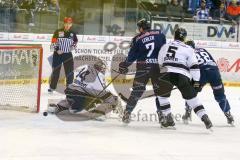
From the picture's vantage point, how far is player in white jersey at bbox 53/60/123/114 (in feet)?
24.7

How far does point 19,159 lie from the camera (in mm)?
5027

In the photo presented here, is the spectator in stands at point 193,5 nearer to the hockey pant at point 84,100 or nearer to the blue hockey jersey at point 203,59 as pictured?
the blue hockey jersey at point 203,59

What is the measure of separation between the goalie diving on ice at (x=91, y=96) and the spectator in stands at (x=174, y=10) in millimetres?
5867

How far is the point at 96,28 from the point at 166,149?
688cm

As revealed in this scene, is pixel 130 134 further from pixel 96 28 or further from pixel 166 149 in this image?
pixel 96 28

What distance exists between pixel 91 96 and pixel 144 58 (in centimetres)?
90

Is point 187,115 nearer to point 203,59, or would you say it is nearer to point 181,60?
point 203,59

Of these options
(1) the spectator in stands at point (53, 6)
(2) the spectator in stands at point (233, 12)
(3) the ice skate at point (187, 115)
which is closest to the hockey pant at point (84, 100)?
(3) the ice skate at point (187, 115)

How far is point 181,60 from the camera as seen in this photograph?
22.5ft

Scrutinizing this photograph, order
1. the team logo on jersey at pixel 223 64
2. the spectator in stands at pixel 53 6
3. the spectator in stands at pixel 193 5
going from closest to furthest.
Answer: the spectator in stands at pixel 53 6, the team logo on jersey at pixel 223 64, the spectator in stands at pixel 193 5

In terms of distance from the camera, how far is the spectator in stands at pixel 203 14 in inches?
527

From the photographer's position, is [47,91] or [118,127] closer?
[118,127]

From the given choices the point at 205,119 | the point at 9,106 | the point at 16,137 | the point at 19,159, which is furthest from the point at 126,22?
the point at 19,159

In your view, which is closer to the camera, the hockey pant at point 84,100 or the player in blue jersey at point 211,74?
the player in blue jersey at point 211,74
